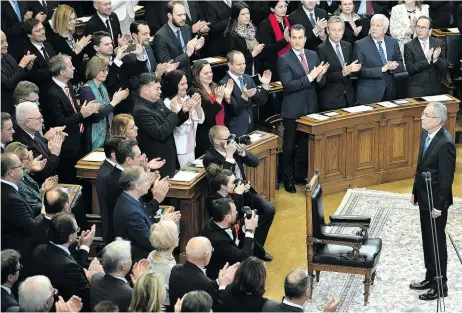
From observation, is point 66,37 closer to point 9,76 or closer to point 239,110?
→ point 9,76

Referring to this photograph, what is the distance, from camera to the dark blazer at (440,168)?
8.25 meters

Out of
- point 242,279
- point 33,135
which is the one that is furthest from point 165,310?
point 33,135

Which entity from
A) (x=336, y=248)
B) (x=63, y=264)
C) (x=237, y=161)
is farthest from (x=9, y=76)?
(x=336, y=248)

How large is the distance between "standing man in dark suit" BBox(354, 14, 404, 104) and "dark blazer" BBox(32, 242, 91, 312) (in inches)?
214

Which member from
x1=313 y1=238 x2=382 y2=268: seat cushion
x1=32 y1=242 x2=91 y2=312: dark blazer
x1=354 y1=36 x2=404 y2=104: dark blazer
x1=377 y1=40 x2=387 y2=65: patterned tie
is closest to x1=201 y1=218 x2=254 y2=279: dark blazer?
x1=313 y1=238 x2=382 y2=268: seat cushion

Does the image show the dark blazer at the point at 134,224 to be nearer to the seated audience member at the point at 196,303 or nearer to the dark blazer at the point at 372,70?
the seated audience member at the point at 196,303

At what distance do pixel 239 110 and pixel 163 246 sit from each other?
11.6ft

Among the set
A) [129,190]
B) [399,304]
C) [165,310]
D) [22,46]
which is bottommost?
[399,304]

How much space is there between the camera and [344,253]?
334 inches

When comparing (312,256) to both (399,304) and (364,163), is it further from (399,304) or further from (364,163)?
(364,163)

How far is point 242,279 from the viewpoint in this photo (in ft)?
21.2

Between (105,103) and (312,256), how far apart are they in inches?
111

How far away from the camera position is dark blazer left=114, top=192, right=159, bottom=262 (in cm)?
763

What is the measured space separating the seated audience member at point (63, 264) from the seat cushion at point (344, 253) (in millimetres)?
2267
